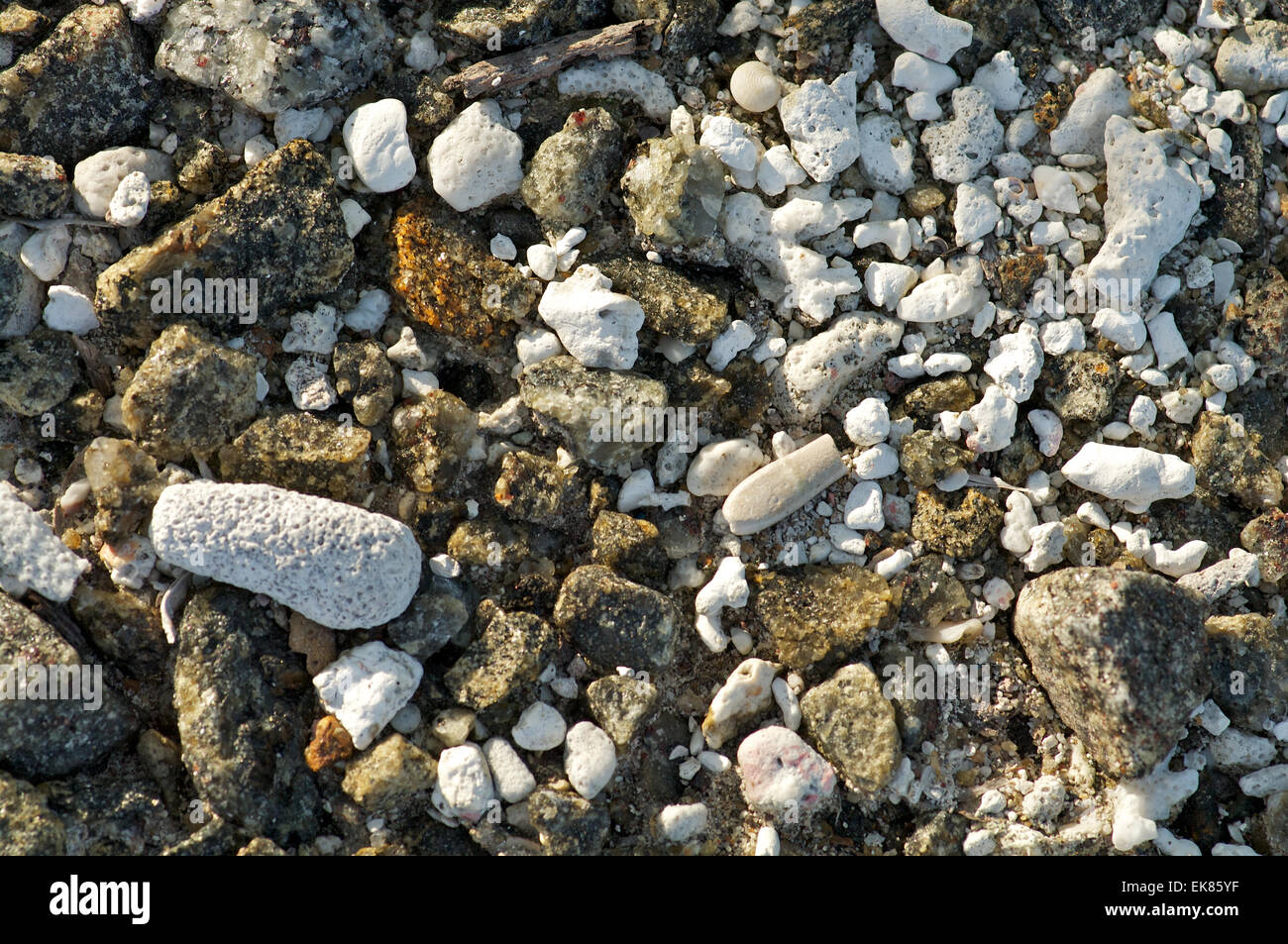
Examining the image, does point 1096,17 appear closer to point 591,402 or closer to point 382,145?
point 591,402

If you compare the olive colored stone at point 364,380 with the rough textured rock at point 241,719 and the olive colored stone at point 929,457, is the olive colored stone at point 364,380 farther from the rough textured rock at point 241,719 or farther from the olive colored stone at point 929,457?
the olive colored stone at point 929,457

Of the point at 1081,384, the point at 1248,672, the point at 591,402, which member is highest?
the point at 1081,384

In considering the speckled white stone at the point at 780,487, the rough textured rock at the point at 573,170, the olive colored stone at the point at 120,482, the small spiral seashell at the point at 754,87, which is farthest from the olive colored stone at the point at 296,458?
the small spiral seashell at the point at 754,87

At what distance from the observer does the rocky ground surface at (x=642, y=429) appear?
4.09 m

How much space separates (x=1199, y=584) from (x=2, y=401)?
543 centimetres

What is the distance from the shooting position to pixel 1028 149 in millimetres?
4754

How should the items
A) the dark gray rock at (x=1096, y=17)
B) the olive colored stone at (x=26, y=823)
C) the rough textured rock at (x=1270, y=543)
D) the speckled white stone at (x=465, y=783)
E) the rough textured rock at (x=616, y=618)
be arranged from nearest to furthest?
the olive colored stone at (x=26, y=823), the speckled white stone at (x=465, y=783), the rough textured rock at (x=616, y=618), the rough textured rock at (x=1270, y=543), the dark gray rock at (x=1096, y=17)

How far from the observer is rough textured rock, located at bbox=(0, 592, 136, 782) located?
3.92 meters

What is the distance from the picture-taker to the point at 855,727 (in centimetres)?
423

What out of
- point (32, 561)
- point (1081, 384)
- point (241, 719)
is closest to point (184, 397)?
point (32, 561)

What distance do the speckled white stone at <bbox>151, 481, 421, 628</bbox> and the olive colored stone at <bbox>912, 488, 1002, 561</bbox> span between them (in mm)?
2325

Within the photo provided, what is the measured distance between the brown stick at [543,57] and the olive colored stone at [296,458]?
1.71 m

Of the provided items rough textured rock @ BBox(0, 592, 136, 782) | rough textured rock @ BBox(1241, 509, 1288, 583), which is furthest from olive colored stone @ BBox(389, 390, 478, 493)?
rough textured rock @ BBox(1241, 509, 1288, 583)

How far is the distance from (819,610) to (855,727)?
1.72 feet
